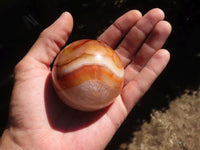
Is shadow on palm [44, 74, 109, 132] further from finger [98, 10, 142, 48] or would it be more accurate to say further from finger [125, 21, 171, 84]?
finger [98, 10, 142, 48]

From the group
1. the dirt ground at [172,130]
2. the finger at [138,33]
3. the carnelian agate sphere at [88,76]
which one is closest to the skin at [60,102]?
the finger at [138,33]

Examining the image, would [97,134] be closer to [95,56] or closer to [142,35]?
[95,56]

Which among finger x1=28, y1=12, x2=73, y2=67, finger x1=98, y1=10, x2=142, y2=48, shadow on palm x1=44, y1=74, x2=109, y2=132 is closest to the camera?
shadow on palm x1=44, y1=74, x2=109, y2=132

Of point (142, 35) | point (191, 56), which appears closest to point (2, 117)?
point (142, 35)

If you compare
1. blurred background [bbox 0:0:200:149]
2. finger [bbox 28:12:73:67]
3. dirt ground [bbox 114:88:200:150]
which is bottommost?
dirt ground [bbox 114:88:200:150]

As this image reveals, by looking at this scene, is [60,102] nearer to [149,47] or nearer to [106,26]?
[149,47]

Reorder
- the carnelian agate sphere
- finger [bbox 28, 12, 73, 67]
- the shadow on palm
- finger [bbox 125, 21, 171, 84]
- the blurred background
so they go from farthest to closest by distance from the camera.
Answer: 1. the blurred background
2. finger [bbox 125, 21, 171, 84]
3. finger [bbox 28, 12, 73, 67]
4. the shadow on palm
5. the carnelian agate sphere

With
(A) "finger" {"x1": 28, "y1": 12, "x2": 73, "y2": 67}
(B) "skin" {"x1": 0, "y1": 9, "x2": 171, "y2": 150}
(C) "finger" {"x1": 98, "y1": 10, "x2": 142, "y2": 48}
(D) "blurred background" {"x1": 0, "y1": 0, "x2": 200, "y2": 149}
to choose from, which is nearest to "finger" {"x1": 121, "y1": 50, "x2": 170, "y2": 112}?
(B) "skin" {"x1": 0, "y1": 9, "x2": 171, "y2": 150}

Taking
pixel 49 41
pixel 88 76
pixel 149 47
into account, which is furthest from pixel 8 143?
pixel 149 47
